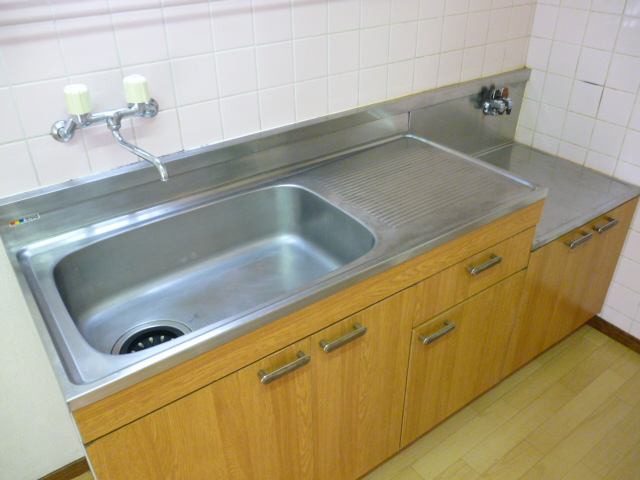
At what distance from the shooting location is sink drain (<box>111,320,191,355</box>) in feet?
4.17

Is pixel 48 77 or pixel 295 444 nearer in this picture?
pixel 48 77

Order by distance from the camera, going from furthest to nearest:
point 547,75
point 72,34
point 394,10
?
point 547,75
point 394,10
point 72,34

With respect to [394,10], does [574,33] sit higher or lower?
lower

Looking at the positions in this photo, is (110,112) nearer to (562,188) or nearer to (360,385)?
(360,385)

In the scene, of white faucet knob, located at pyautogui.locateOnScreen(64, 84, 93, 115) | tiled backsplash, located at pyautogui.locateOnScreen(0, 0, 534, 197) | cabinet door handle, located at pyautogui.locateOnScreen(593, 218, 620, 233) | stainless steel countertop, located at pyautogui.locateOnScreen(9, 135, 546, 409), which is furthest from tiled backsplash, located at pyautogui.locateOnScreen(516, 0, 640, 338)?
white faucet knob, located at pyautogui.locateOnScreen(64, 84, 93, 115)

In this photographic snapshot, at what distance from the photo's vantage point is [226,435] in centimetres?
113

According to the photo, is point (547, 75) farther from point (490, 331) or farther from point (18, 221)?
point (18, 221)

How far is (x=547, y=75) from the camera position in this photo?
202cm

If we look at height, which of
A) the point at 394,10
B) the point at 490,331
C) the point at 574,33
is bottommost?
the point at 490,331

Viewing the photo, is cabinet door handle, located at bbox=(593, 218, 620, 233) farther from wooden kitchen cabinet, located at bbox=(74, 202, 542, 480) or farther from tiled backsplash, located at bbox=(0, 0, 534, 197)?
tiled backsplash, located at bbox=(0, 0, 534, 197)

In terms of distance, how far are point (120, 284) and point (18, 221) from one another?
28 cm

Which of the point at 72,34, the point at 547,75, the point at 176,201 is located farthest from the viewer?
the point at 547,75

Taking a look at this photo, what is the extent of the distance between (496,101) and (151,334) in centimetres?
147

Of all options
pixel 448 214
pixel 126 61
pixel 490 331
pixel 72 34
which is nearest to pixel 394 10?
pixel 448 214
